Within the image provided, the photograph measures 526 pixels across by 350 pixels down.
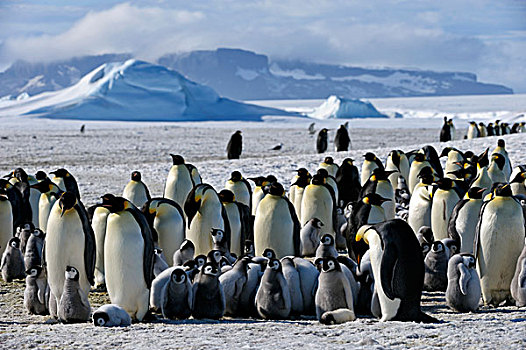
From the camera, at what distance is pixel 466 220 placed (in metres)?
5.73

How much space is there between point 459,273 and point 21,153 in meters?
17.3

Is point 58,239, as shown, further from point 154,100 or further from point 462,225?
point 154,100

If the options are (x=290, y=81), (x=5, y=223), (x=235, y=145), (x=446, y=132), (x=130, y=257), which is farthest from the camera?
(x=290, y=81)

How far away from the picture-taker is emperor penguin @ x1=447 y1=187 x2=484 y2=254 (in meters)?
5.71

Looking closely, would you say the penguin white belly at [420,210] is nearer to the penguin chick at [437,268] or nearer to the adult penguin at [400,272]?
the penguin chick at [437,268]

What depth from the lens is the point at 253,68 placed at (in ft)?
513

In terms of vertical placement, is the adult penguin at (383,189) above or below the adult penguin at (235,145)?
below

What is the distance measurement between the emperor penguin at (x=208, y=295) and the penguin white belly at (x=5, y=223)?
2917 millimetres

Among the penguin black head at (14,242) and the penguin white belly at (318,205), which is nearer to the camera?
the penguin black head at (14,242)

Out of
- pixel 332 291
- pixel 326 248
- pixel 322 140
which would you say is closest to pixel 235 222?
pixel 326 248

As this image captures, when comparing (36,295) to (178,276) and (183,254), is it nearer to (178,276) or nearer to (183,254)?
(178,276)

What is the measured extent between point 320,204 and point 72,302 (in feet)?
11.2

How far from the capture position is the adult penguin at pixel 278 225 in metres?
6.46

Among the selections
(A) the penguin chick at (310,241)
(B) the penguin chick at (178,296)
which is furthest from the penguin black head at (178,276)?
(A) the penguin chick at (310,241)
